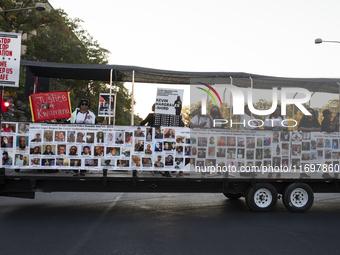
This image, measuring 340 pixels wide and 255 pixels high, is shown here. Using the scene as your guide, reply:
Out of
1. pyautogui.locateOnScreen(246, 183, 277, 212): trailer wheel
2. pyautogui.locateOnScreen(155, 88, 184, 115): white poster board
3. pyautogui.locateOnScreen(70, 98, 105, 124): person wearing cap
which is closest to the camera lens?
pyautogui.locateOnScreen(246, 183, 277, 212): trailer wheel

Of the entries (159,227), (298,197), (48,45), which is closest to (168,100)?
(159,227)

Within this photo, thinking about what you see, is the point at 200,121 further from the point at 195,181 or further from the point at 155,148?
the point at 195,181

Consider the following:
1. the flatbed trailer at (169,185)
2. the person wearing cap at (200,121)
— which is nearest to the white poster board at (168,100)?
the person wearing cap at (200,121)

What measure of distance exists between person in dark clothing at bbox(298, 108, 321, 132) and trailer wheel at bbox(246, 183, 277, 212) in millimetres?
1637

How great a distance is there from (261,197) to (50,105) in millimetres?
5489

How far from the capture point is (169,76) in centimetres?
862

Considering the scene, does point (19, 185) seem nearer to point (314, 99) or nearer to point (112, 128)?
point (112, 128)

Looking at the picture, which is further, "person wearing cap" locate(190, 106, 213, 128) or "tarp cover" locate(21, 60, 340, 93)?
"tarp cover" locate(21, 60, 340, 93)

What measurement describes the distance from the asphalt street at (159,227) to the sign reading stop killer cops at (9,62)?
3.07 metres

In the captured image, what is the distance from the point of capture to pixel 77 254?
475 cm

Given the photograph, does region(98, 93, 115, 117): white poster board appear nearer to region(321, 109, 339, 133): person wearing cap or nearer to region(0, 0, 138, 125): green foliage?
region(321, 109, 339, 133): person wearing cap

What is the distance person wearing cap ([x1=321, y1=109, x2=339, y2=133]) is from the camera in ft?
25.5

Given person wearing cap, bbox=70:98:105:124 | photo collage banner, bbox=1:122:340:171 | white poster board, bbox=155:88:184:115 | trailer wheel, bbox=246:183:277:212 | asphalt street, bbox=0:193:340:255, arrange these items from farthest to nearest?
person wearing cap, bbox=70:98:105:124, white poster board, bbox=155:88:184:115, trailer wheel, bbox=246:183:277:212, photo collage banner, bbox=1:122:340:171, asphalt street, bbox=0:193:340:255

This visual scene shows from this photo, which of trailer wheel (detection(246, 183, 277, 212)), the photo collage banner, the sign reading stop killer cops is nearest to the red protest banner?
the photo collage banner
